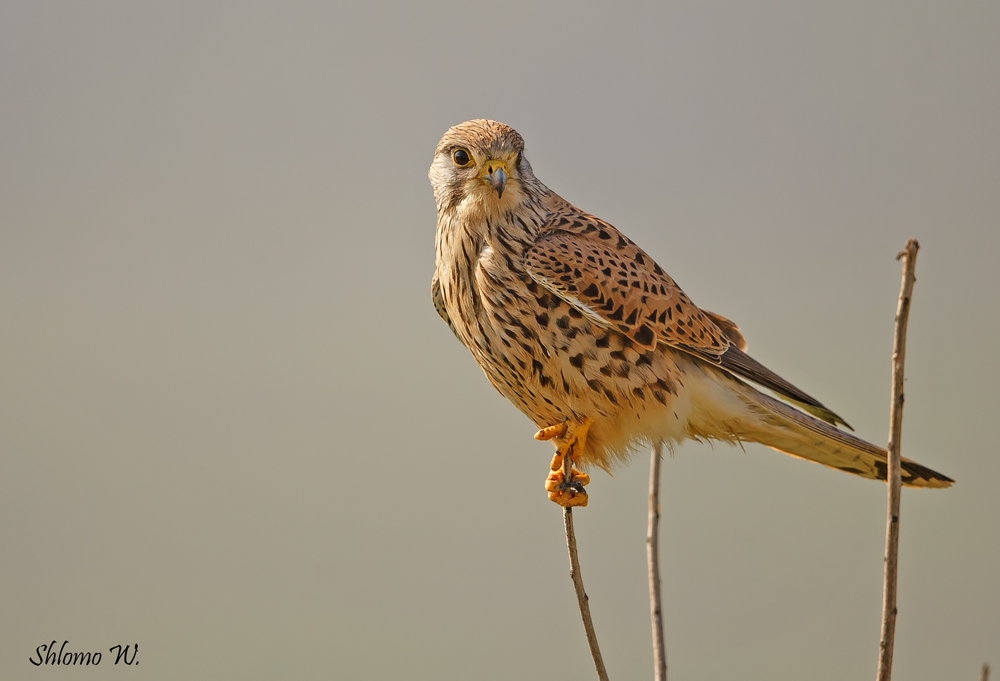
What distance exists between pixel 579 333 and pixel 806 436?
0.65 metres

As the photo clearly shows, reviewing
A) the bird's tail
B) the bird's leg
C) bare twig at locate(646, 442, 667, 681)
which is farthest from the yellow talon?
the bird's tail

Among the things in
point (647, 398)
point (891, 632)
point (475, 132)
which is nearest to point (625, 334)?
point (647, 398)

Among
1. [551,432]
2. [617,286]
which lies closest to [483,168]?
[617,286]

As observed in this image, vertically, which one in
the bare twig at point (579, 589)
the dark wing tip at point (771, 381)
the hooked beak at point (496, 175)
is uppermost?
the hooked beak at point (496, 175)

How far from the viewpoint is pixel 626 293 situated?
176 centimetres

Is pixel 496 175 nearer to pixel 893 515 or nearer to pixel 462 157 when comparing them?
pixel 462 157

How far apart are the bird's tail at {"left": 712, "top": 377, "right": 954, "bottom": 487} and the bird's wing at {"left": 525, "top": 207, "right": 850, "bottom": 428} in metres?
0.04

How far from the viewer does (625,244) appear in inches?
75.5

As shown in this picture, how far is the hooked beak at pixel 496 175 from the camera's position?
169cm

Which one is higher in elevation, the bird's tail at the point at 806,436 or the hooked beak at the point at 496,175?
the hooked beak at the point at 496,175

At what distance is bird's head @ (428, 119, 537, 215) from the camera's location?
1722 millimetres

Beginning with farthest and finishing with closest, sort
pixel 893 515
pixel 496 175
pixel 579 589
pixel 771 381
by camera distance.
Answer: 1. pixel 771 381
2. pixel 496 175
3. pixel 579 589
4. pixel 893 515

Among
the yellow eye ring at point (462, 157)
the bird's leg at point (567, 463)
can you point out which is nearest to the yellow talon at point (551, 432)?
the bird's leg at point (567, 463)

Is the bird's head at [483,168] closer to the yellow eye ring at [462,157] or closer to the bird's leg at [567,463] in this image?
the yellow eye ring at [462,157]
